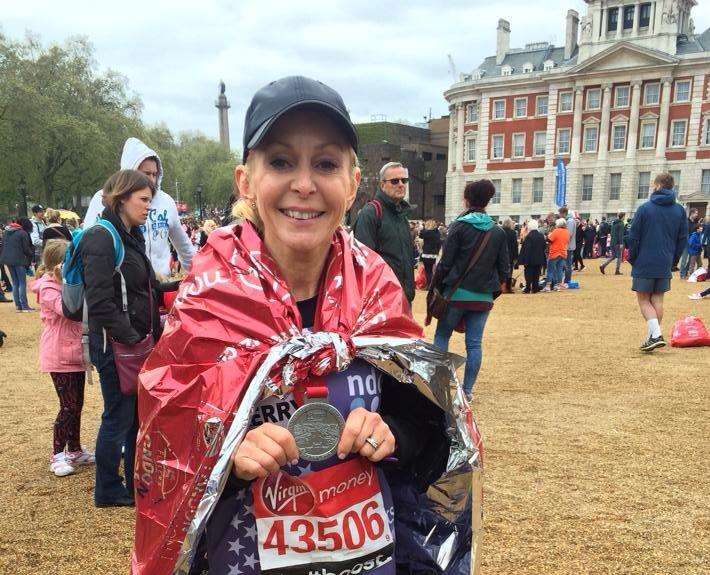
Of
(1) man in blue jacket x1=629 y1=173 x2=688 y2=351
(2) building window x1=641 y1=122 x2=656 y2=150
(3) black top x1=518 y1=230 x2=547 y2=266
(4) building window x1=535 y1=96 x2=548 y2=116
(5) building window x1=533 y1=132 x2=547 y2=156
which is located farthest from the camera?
(5) building window x1=533 y1=132 x2=547 y2=156

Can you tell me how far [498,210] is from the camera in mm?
54469

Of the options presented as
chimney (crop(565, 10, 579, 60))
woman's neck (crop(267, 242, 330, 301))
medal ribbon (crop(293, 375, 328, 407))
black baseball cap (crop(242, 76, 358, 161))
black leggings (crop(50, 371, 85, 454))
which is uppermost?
chimney (crop(565, 10, 579, 60))

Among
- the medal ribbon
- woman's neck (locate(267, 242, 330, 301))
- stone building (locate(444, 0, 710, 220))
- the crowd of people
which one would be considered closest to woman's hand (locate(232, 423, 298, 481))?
the crowd of people

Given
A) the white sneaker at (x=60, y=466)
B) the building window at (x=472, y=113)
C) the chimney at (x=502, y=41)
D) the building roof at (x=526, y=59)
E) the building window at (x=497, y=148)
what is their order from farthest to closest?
the chimney at (x=502, y=41) < the building window at (x=472, y=113) < the building roof at (x=526, y=59) < the building window at (x=497, y=148) < the white sneaker at (x=60, y=466)

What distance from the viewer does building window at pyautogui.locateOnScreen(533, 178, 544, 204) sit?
170 ft

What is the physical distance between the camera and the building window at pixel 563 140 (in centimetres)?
5022

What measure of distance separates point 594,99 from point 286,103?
5534 cm

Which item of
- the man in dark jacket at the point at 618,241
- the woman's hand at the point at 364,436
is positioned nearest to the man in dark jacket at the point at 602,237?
the man in dark jacket at the point at 618,241

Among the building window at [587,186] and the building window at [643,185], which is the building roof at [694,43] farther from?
the building window at [587,186]

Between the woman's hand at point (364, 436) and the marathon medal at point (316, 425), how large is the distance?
0.03 metres

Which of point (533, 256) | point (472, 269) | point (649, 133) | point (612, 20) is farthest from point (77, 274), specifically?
point (612, 20)

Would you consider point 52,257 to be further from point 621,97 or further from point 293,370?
point 621,97

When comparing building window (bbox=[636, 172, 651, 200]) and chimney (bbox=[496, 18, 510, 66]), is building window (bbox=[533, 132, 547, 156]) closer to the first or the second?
building window (bbox=[636, 172, 651, 200])

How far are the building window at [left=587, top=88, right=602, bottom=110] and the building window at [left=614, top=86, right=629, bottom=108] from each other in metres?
1.43
